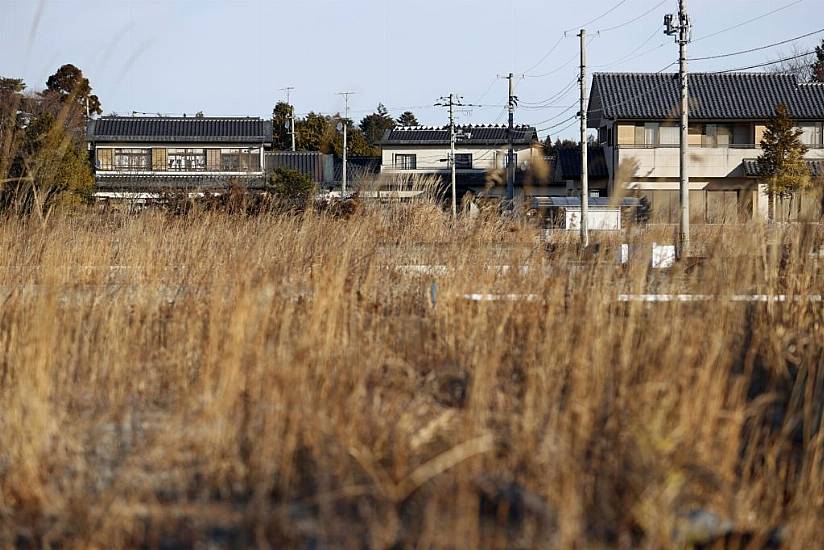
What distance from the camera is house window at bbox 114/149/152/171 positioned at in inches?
1642

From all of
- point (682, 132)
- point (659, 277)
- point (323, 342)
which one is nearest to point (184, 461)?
point (323, 342)

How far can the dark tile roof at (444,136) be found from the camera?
44.1 metres

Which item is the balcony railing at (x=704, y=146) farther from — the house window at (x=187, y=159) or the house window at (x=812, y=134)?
the house window at (x=187, y=159)

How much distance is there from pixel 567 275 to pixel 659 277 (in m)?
0.76

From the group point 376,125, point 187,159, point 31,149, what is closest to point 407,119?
point 376,125

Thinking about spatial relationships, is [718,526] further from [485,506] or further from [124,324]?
[124,324]

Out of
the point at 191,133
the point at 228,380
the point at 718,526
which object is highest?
the point at 191,133

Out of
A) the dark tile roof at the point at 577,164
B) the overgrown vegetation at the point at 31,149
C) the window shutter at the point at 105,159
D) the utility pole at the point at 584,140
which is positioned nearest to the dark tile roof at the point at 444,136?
the dark tile roof at the point at 577,164

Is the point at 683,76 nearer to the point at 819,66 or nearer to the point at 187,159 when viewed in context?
the point at 187,159

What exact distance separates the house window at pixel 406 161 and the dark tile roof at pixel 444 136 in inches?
24.8

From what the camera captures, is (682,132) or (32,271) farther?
(682,132)

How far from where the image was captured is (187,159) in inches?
1628

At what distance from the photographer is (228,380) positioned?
4.03 m

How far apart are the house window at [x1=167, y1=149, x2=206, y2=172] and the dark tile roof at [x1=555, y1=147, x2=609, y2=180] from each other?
1460cm
